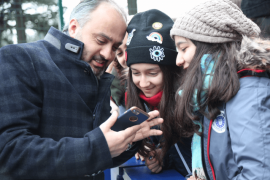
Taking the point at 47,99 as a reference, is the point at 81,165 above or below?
below

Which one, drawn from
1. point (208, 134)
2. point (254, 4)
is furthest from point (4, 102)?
point (254, 4)

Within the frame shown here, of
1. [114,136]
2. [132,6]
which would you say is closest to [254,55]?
[114,136]

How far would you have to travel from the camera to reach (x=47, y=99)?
53.2 inches

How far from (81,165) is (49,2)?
16.0 ft

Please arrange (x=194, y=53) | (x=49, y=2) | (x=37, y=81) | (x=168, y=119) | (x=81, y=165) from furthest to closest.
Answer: (x=49, y=2) < (x=168, y=119) < (x=194, y=53) < (x=37, y=81) < (x=81, y=165)

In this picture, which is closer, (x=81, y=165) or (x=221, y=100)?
(x=81, y=165)

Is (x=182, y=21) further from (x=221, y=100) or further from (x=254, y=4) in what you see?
(x=254, y=4)

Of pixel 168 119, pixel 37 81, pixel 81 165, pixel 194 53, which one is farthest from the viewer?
pixel 168 119

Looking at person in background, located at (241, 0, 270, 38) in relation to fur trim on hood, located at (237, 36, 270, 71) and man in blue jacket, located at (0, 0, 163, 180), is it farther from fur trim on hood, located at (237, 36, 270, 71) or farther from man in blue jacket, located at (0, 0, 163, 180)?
man in blue jacket, located at (0, 0, 163, 180)

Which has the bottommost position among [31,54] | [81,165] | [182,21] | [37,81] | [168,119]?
[168,119]

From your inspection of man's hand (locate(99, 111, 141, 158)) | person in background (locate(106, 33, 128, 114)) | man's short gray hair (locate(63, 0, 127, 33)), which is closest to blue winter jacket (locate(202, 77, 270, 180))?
man's hand (locate(99, 111, 141, 158))

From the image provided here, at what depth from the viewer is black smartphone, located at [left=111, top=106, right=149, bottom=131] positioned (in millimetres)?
1338

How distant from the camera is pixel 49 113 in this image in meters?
1.36

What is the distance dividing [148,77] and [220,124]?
0.83 m
